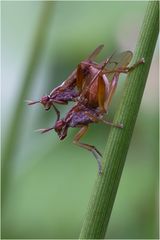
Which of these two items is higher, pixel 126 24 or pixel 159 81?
pixel 126 24

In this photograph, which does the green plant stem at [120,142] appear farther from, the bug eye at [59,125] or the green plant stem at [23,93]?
the green plant stem at [23,93]

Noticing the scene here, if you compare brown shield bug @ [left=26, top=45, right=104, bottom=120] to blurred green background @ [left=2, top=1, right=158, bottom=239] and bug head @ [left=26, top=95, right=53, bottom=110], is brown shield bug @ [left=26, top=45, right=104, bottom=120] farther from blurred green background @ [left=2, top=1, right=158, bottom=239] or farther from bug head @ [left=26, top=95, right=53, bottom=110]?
blurred green background @ [left=2, top=1, right=158, bottom=239]

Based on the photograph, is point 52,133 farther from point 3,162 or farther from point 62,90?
point 62,90

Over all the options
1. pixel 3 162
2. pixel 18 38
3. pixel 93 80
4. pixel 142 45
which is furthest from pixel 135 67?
pixel 18 38

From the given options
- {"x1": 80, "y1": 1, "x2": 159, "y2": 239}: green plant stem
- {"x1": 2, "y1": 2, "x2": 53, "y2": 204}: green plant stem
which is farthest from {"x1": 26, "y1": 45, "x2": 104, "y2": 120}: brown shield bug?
{"x1": 80, "y1": 1, "x2": 159, "y2": 239}: green plant stem

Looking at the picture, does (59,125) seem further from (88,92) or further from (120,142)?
(120,142)

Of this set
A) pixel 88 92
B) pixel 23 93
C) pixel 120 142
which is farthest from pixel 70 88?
pixel 120 142
